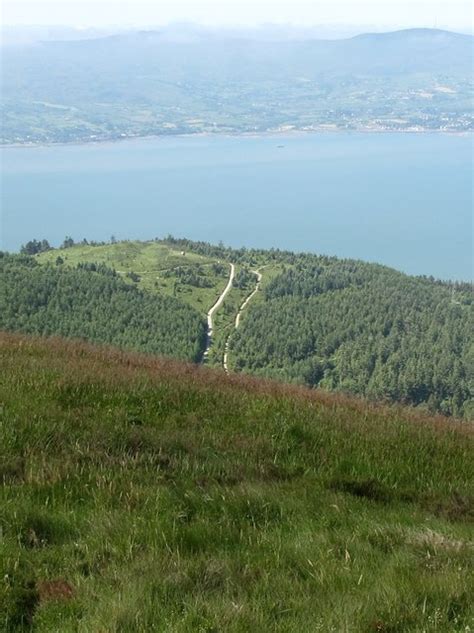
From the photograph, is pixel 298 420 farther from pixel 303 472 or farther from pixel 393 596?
pixel 393 596

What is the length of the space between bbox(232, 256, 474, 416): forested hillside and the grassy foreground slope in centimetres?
7447

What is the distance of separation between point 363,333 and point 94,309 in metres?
43.2

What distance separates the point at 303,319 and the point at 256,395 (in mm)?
108822

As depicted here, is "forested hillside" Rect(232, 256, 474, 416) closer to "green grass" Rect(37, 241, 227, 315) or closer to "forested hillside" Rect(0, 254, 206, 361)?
"forested hillside" Rect(0, 254, 206, 361)

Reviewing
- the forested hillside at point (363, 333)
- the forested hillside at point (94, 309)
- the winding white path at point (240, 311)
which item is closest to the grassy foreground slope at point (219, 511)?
the forested hillside at point (363, 333)

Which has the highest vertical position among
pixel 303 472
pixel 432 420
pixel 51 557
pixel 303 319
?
pixel 51 557

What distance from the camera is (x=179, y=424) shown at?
6.98 metres

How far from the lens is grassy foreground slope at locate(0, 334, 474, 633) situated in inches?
136

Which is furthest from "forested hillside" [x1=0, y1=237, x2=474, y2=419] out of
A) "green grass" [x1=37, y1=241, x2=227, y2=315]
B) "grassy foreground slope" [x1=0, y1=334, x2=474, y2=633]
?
"grassy foreground slope" [x1=0, y1=334, x2=474, y2=633]

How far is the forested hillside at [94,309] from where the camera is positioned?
9156 cm

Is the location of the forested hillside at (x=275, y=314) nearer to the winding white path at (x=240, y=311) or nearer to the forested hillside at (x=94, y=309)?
the forested hillside at (x=94, y=309)

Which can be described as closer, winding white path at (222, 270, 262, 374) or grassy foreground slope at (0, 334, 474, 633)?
grassy foreground slope at (0, 334, 474, 633)

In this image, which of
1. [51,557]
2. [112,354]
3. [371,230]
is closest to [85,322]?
[112,354]

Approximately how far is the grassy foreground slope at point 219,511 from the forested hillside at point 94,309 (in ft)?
258
